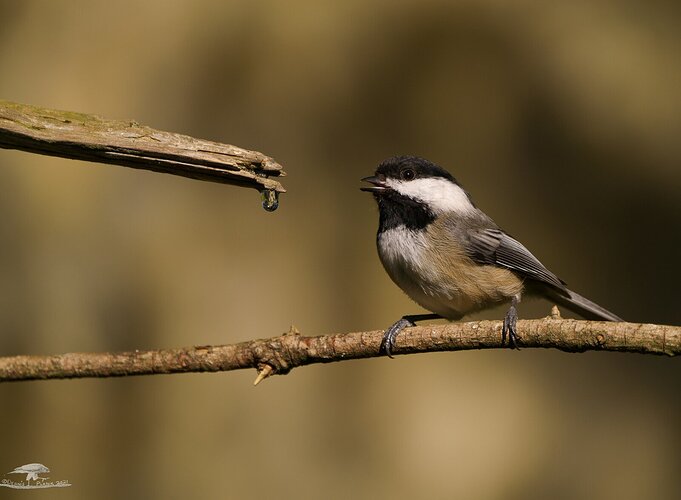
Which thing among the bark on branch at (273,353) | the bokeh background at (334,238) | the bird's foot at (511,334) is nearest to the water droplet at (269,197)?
the bark on branch at (273,353)

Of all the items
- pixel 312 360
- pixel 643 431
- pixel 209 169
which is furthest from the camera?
pixel 643 431

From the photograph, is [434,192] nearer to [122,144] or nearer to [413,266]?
[413,266]

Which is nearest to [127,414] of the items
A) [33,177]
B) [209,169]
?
[33,177]

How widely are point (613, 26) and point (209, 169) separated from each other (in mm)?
2775

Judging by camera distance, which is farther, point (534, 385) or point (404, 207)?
point (534, 385)

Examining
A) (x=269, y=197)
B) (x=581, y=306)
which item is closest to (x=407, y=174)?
(x=581, y=306)

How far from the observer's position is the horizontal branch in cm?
194

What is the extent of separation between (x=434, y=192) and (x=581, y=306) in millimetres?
706

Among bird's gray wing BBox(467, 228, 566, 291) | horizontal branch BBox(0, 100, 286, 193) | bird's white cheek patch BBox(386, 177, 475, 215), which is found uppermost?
horizontal branch BBox(0, 100, 286, 193)

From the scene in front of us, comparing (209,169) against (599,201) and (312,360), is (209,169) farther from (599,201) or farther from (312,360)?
(599,201)

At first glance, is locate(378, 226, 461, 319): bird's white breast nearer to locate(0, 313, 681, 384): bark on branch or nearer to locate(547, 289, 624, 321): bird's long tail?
locate(547, 289, 624, 321): bird's long tail

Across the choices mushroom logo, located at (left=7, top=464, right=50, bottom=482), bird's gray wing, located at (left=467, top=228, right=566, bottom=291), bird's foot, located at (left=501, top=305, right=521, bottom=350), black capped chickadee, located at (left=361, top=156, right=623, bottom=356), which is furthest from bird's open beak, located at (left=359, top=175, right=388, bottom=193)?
mushroom logo, located at (left=7, top=464, right=50, bottom=482)

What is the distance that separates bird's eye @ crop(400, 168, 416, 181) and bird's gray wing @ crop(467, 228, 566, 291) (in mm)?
301

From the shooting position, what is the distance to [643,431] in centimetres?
364
